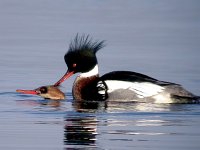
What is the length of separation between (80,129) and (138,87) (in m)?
3.65

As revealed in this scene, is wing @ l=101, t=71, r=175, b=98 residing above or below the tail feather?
above

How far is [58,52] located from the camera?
22.7 m

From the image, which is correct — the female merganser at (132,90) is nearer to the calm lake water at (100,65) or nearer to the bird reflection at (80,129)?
the calm lake water at (100,65)

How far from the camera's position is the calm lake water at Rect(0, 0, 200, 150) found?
528 inches

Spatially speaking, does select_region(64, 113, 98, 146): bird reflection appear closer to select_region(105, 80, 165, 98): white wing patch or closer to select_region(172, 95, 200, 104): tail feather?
select_region(105, 80, 165, 98): white wing patch

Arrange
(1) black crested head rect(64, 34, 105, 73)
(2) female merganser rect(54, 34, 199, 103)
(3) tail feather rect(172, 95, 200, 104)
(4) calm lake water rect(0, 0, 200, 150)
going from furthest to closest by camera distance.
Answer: (1) black crested head rect(64, 34, 105, 73) → (2) female merganser rect(54, 34, 199, 103) → (3) tail feather rect(172, 95, 200, 104) → (4) calm lake water rect(0, 0, 200, 150)

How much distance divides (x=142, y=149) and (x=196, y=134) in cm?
151

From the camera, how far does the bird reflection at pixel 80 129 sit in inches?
512

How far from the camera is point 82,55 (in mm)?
18234

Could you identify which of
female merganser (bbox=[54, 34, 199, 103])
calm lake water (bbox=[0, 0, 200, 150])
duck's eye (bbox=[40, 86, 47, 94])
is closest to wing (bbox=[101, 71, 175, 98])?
female merganser (bbox=[54, 34, 199, 103])

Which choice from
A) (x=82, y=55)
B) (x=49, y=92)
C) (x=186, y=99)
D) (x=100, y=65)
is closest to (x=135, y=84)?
(x=186, y=99)

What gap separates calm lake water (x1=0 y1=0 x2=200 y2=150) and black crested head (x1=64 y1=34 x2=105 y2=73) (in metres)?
0.64

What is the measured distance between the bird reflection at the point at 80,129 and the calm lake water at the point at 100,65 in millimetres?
14

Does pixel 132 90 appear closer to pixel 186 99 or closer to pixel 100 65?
pixel 186 99
